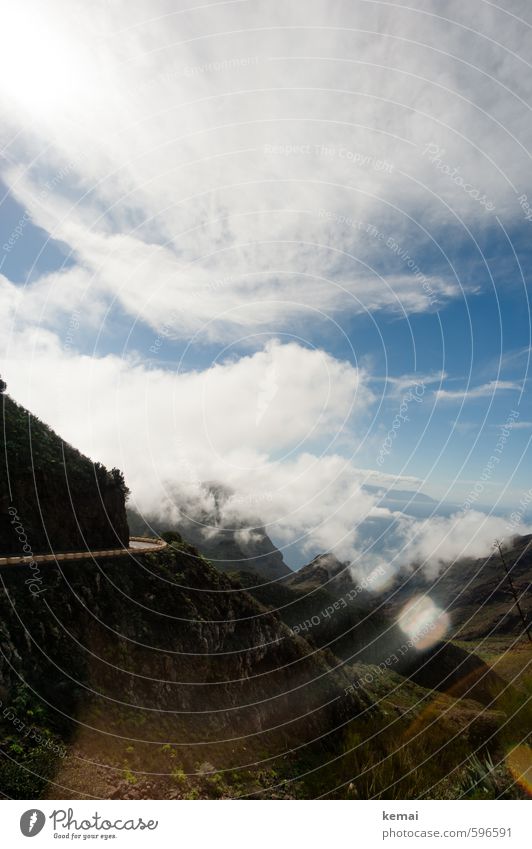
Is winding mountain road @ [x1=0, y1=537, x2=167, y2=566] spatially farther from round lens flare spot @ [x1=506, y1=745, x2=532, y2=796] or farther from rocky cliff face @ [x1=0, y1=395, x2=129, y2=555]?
round lens flare spot @ [x1=506, y1=745, x2=532, y2=796]

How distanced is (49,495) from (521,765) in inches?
1230

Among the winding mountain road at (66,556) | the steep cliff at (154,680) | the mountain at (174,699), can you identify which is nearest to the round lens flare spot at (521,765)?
the mountain at (174,699)

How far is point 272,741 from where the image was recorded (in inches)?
896

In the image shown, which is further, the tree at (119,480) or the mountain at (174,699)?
the tree at (119,480)

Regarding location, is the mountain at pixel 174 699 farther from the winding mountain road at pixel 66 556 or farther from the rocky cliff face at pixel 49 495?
the winding mountain road at pixel 66 556

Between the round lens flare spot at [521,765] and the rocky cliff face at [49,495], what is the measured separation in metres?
27.3

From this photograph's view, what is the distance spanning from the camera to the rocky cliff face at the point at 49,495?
78.3 feet

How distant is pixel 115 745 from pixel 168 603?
380 inches

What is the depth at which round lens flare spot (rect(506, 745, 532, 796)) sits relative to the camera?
19578 millimetres

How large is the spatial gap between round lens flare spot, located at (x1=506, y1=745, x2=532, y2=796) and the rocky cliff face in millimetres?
27313

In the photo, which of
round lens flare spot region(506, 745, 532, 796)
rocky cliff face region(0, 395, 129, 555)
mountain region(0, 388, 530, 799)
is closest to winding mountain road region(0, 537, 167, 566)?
mountain region(0, 388, 530, 799)

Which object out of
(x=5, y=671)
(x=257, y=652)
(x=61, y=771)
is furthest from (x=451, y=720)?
(x=5, y=671)

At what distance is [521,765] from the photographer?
67.4 ft

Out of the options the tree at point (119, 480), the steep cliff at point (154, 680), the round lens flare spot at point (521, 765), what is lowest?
the steep cliff at point (154, 680)
